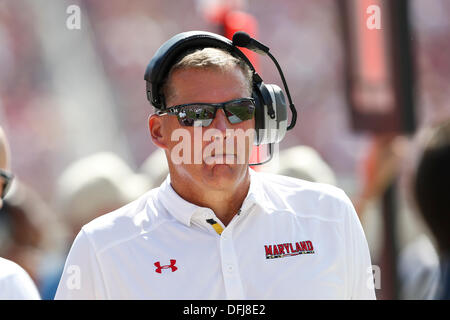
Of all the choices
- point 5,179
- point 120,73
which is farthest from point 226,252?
point 120,73

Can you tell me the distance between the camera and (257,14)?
9758 mm

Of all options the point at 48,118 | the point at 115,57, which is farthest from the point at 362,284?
the point at 115,57

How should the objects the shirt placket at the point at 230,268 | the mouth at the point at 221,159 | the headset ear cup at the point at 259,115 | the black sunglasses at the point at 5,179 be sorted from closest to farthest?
the shirt placket at the point at 230,268, the mouth at the point at 221,159, the headset ear cup at the point at 259,115, the black sunglasses at the point at 5,179

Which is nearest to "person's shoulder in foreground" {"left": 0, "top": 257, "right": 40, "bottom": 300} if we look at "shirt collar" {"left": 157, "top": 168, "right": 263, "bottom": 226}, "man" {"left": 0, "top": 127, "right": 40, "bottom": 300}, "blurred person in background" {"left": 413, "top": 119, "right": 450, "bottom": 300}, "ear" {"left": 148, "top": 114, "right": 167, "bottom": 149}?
"man" {"left": 0, "top": 127, "right": 40, "bottom": 300}

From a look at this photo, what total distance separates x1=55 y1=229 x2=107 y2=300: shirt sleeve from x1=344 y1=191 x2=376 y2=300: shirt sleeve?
75 cm

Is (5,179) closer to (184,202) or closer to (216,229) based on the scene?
(184,202)

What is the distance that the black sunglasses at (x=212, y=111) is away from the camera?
2.10 meters

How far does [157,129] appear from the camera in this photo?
90.5 inches

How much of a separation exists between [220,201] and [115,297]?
0.44 meters

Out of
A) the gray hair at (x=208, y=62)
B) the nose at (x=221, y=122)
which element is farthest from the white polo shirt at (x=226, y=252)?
the gray hair at (x=208, y=62)

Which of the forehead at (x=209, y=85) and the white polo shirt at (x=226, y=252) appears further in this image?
the forehead at (x=209, y=85)

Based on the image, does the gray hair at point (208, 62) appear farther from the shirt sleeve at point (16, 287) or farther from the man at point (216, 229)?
the shirt sleeve at point (16, 287)

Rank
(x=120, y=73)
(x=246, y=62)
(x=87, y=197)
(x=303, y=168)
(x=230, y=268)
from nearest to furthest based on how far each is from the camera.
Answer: (x=230, y=268) → (x=246, y=62) → (x=87, y=197) → (x=303, y=168) → (x=120, y=73)

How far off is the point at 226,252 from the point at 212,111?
431 mm
